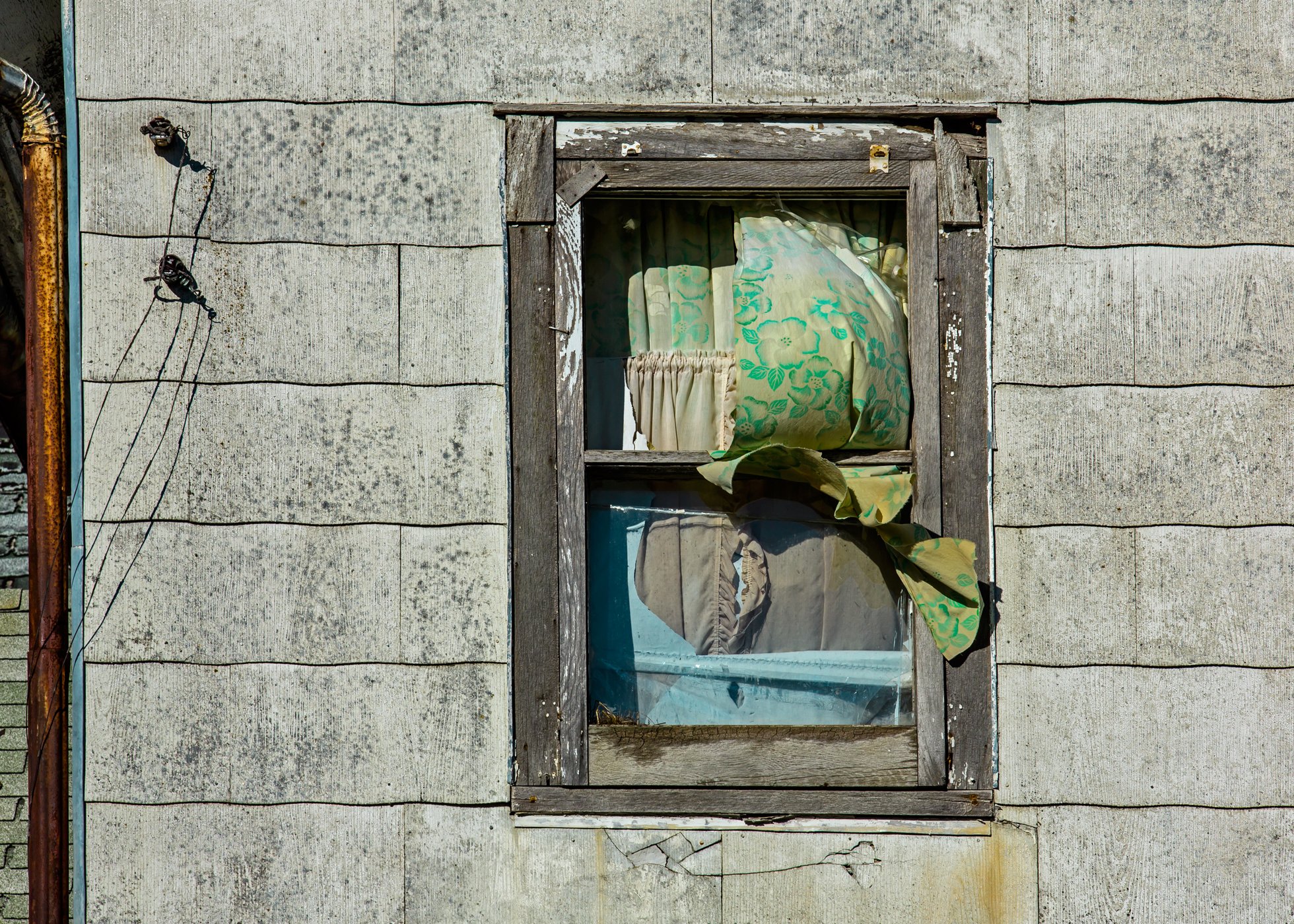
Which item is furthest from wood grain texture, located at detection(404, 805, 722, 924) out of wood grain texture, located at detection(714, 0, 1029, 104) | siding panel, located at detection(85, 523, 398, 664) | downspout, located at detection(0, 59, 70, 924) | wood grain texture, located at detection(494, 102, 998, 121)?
wood grain texture, located at detection(714, 0, 1029, 104)

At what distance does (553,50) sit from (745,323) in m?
0.88

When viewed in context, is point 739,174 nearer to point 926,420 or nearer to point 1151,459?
point 926,420

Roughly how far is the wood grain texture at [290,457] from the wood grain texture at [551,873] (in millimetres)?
794

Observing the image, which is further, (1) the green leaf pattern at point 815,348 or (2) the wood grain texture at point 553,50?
(2) the wood grain texture at point 553,50

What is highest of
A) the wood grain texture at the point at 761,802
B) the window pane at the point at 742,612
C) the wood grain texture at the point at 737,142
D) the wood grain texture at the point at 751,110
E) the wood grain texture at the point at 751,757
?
the wood grain texture at the point at 751,110

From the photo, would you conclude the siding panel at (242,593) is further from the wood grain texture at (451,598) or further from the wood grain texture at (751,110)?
the wood grain texture at (751,110)

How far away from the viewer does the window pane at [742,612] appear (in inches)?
103

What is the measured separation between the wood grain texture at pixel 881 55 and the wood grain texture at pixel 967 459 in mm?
427

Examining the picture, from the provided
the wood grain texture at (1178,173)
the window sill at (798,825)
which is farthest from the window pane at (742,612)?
the wood grain texture at (1178,173)

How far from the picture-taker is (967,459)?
2.56 metres

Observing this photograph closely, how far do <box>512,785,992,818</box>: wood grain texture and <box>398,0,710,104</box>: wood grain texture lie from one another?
1783 millimetres

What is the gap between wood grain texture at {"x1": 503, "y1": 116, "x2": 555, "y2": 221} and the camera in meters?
2.58

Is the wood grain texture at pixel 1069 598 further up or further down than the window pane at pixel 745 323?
further down

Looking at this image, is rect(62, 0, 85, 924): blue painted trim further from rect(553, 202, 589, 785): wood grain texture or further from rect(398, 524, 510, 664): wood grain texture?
rect(553, 202, 589, 785): wood grain texture
